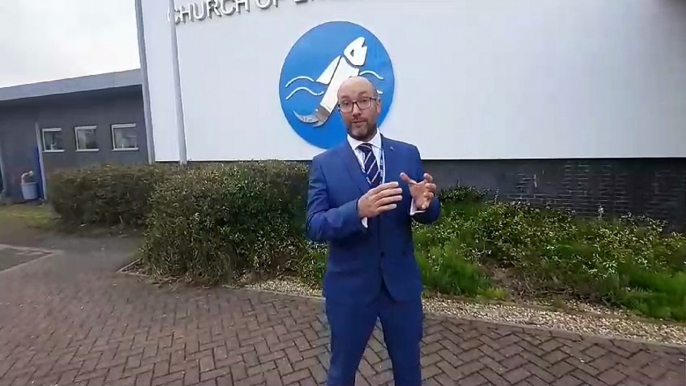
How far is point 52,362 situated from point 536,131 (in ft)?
20.3

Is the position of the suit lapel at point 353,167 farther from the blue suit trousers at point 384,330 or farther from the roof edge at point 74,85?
the roof edge at point 74,85

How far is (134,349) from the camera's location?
351 cm

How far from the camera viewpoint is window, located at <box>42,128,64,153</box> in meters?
14.8

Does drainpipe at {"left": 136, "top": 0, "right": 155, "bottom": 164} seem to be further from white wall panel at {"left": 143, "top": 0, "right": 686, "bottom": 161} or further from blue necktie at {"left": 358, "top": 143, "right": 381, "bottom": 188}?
blue necktie at {"left": 358, "top": 143, "right": 381, "bottom": 188}

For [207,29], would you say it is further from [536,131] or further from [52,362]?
[52,362]

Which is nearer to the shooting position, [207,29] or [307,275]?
[307,275]

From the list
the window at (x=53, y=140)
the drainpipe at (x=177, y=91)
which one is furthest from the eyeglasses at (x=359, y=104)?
the window at (x=53, y=140)

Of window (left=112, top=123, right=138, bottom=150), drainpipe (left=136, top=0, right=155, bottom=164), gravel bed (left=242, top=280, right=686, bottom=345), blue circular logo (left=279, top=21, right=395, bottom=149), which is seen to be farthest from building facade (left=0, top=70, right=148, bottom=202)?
gravel bed (left=242, top=280, right=686, bottom=345)

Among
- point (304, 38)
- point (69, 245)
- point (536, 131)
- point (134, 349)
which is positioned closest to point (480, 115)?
point (536, 131)

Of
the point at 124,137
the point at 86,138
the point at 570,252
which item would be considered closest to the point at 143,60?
the point at 124,137

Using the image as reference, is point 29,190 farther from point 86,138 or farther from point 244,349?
point 244,349

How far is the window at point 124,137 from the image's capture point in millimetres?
13203

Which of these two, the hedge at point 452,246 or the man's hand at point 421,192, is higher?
the man's hand at point 421,192

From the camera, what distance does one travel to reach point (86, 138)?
14.2m
